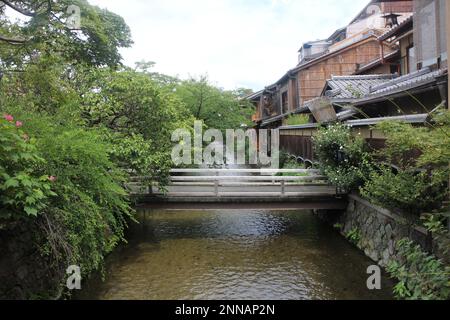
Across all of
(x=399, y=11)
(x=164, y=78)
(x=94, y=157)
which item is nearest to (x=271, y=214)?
(x=94, y=157)

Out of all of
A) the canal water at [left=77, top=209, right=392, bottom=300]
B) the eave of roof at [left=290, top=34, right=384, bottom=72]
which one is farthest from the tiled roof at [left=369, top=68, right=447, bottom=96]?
the eave of roof at [left=290, top=34, right=384, bottom=72]

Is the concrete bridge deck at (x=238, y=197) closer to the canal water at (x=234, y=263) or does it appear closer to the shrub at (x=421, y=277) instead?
the canal water at (x=234, y=263)

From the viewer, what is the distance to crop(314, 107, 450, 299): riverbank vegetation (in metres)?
5.88

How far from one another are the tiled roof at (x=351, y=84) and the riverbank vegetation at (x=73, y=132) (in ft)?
22.6

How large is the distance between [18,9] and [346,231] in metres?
11.2

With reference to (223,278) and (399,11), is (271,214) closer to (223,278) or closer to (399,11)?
(223,278)

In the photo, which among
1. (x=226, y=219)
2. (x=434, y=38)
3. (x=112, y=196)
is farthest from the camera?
(x=226, y=219)

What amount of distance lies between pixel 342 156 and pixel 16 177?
9.62 meters

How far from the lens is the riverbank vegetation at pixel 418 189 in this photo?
5.88 meters

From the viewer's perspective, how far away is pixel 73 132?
7055mm

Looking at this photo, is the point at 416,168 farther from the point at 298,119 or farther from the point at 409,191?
the point at 298,119

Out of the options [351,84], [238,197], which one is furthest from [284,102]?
[238,197]

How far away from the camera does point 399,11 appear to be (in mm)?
24984

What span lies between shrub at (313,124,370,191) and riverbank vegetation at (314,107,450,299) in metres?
0.31
